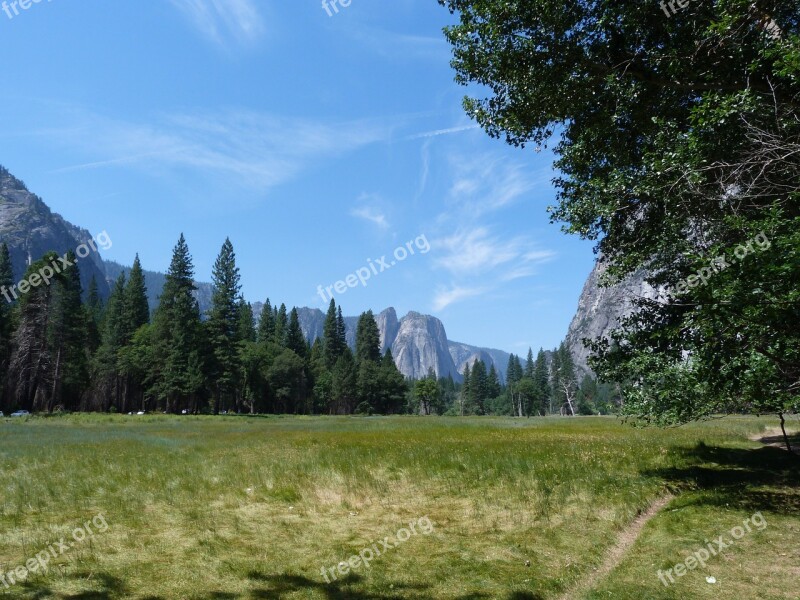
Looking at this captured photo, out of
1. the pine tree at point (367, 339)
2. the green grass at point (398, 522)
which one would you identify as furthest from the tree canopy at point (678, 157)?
the pine tree at point (367, 339)

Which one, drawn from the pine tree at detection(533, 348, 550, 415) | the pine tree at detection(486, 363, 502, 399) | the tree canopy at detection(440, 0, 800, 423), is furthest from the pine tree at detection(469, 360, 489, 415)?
the tree canopy at detection(440, 0, 800, 423)

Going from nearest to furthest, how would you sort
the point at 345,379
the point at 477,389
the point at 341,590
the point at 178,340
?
the point at 341,590
the point at 178,340
the point at 345,379
the point at 477,389

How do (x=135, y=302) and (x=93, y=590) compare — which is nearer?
(x=93, y=590)

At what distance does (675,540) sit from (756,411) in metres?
6.53

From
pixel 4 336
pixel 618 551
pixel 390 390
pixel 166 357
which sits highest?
pixel 4 336

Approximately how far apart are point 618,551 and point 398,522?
4.75 metres

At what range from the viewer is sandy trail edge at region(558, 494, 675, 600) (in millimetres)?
7531

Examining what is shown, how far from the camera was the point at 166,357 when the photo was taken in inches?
2773

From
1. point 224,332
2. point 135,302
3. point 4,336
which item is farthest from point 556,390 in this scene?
point 4,336

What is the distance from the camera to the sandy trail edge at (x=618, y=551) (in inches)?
297

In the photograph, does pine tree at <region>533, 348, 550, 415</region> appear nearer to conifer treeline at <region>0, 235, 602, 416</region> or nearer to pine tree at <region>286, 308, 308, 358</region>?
conifer treeline at <region>0, 235, 602, 416</region>

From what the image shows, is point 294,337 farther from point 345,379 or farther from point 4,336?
point 4,336

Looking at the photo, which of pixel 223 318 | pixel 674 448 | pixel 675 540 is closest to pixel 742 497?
pixel 675 540

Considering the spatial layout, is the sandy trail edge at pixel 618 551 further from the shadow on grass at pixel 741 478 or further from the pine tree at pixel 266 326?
the pine tree at pixel 266 326
